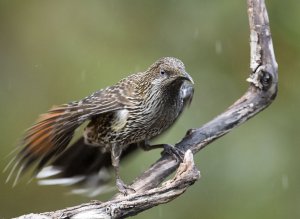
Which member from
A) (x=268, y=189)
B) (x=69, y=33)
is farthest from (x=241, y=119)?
(x=69, y=33)

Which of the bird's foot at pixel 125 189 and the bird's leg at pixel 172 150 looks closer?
the bird's foot at pixel 125 189

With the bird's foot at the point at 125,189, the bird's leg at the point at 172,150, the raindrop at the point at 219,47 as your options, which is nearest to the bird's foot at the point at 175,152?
the bird's leg at the point at 172,150

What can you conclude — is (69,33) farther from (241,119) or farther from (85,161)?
(241,119)

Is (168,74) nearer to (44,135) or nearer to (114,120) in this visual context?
(114,120)

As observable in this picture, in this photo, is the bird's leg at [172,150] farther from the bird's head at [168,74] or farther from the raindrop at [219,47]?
the raindrop at [219,47]

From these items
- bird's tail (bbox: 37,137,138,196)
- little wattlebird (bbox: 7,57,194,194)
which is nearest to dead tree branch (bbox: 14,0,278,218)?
little wattlebird (bbox: 7,57,194,194)

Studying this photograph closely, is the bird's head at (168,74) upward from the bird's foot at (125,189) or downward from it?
upward
